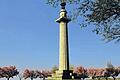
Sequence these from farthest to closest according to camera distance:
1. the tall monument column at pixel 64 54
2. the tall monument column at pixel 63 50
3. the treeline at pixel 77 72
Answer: the treeline at pixel 77 72, the tall monument column at pixel 63 50, the tall monument column at pixel 64 54

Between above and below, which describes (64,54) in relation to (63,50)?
below

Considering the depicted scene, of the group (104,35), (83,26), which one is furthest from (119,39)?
(83,26)

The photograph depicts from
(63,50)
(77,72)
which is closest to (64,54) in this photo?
(63,50)

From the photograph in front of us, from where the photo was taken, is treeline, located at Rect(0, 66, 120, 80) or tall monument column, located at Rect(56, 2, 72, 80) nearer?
tall monument column, located at Rect(56, 2, 72, 80)

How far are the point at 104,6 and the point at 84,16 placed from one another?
2265 mm

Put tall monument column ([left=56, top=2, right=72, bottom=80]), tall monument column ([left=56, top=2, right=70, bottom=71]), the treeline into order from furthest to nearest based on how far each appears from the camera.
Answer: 1. the treeline
2. tall monument column ([left=56, top=2, right=70, bottom=71])
3. tall monument column ([left=56, top=2, right=72, bottom=80])

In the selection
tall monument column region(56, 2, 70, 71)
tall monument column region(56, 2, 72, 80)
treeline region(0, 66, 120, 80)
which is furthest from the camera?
treeline region(0, 66, 120, 80)

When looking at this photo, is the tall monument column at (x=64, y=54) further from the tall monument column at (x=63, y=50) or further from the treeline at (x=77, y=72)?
the treeline at (x=77, y=72)

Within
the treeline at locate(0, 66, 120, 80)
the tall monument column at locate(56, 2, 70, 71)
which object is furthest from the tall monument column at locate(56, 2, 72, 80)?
the treeline at locate(0, 66, 120, 80)

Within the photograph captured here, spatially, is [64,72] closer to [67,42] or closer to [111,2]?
[67,42]

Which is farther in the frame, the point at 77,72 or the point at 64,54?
the point at 77,72

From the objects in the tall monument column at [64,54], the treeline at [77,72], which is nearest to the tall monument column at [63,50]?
the tall monument column at [64,54]

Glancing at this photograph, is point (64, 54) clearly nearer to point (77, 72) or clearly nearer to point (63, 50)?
point (63, 50)

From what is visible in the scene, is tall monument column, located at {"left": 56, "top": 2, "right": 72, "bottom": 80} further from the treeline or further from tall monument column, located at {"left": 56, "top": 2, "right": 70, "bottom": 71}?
the treeline
